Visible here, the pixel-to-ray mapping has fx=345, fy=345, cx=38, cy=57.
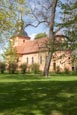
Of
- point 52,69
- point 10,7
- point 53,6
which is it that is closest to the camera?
point 10,7

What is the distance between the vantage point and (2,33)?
111ft

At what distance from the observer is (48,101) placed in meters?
12.4

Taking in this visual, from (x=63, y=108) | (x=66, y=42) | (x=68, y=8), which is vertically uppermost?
(x=68, y=8)

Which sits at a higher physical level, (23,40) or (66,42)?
(23,40)

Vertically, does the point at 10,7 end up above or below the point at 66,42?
above

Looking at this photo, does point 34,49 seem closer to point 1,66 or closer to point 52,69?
point 52,69

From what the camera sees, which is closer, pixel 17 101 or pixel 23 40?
pixel 17 101

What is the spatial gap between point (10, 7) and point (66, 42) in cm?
1319

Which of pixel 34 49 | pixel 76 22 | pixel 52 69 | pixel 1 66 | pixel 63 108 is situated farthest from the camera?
pixel 34 49

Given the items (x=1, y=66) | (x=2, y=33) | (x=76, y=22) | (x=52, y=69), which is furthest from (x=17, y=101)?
(x=52, y=69)

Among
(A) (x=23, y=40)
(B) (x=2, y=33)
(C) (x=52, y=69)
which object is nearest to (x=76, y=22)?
(B) (x=2, y=33)

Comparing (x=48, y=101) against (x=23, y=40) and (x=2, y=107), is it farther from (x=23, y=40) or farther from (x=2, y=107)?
(x=23, y=40)

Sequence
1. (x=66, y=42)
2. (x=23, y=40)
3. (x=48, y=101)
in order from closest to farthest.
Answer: (x=48, y=101), (x=66, y=42), (x=23, y=40)

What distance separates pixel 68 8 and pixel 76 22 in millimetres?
911
